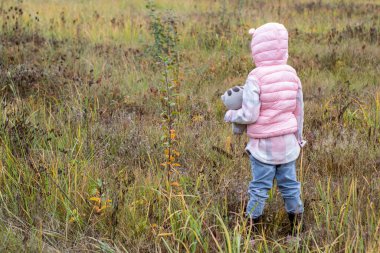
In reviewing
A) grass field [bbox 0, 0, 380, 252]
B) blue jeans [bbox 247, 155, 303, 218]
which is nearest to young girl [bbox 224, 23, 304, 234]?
blue jeans [bbox 247, 155, 303, 218]

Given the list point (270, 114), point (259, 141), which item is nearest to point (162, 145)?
point (259, 141)

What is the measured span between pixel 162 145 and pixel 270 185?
0.94 meters

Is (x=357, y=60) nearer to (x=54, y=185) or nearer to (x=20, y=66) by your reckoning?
(x=20, y=66)

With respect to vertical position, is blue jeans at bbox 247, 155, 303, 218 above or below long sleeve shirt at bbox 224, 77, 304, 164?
below

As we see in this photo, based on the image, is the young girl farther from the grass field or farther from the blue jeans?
the grass field

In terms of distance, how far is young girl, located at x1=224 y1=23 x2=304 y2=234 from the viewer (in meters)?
2.78

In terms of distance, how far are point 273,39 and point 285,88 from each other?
12.0 inches

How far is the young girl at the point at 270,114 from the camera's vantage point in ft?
9.12

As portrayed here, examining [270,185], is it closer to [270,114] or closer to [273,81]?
[270,114]

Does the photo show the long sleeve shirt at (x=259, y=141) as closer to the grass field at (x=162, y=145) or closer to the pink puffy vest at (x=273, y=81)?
the pink puffy vest at (x=273, y=81)

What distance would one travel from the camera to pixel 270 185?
294 cm

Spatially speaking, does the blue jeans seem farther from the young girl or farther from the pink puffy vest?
the pink puffy vest

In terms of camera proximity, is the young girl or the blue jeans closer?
the young girl

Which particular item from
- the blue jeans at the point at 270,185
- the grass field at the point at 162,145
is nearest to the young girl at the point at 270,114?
the blue jeans at the point at 270,185
